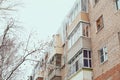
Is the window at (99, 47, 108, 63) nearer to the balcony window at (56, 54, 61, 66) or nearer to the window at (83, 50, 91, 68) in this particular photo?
the window at (83, 50, 91, 68)

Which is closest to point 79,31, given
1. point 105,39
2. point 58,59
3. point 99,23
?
point 99,23

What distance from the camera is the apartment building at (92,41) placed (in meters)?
18.9

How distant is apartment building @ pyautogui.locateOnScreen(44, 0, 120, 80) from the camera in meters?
18.9

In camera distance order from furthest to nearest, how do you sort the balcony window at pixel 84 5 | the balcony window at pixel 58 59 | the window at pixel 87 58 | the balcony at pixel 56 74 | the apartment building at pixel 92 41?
the balcony window at pixel 58 59 → the balcony at pixel 56 74 → the balcony window at pixel 84 5 → the window at pixel 87 58 → the apartment building at pixel 92 41

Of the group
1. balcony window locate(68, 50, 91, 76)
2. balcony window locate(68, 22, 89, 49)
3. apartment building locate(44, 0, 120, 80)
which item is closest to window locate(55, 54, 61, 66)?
apartment building locate(44, 0, 120, 80)

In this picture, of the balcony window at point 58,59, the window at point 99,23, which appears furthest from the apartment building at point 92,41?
the balcony window at point 58,59

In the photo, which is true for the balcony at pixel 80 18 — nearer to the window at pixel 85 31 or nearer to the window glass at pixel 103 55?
the window at pixel 85 31

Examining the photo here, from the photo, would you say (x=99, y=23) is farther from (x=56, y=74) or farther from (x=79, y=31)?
(x=56, y=74)

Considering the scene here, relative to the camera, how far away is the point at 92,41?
22.0m

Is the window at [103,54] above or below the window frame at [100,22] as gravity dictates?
below

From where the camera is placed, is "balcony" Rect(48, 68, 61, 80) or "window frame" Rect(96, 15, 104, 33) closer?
"window frame" Rect(96, 15, 104, 33)

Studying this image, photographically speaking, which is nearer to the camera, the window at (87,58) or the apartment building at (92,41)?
the apartment building at (92,41)

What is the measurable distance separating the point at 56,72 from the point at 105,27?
29.2ft

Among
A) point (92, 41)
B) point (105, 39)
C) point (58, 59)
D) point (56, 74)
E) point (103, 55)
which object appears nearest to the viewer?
point (105, 39)
